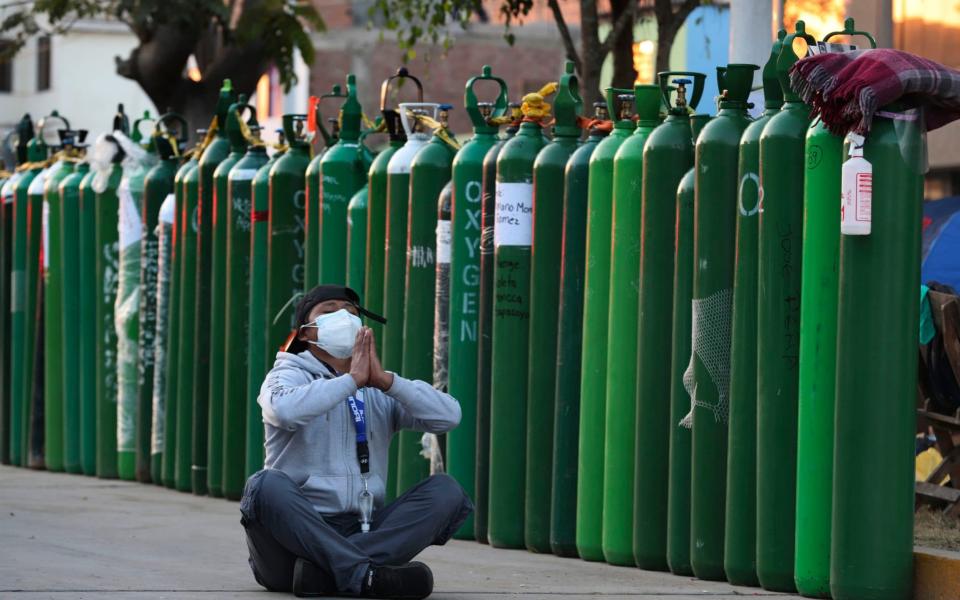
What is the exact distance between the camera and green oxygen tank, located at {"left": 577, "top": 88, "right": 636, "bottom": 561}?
7.64m

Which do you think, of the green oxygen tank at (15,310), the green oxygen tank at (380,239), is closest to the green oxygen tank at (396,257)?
the green oxygen tank at (380,239)

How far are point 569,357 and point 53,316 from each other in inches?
184

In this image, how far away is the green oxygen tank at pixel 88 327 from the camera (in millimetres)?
11188

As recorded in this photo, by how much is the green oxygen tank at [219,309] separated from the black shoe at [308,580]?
12.2 feet

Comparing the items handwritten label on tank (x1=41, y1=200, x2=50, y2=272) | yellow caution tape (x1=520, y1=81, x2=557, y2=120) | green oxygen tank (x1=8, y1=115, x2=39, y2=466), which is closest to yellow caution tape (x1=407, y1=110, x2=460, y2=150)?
yellow caution tape (x1=520, y1=81, x2=557, y2=120)

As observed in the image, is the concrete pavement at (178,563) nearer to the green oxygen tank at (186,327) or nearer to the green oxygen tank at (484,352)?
the green oxygen tank at (484,352)

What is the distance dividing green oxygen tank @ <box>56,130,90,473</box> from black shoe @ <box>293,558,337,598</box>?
5351 mm

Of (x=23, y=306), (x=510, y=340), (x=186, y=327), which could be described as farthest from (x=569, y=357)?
(x=23, y=306)

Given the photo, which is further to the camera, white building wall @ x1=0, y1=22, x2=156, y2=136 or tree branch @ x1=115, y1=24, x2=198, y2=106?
white building wall @ x1=0, y1=22, x2=156, y2=136

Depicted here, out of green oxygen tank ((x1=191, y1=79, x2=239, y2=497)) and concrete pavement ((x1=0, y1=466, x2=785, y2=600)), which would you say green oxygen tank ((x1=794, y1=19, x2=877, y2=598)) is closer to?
concrete pavement ((x1=0, y1=466, x2=785, y2=600))

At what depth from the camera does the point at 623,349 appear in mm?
7523

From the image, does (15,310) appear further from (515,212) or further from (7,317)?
(515,212)

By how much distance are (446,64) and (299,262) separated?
27.6 meters

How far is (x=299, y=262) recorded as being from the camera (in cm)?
964
